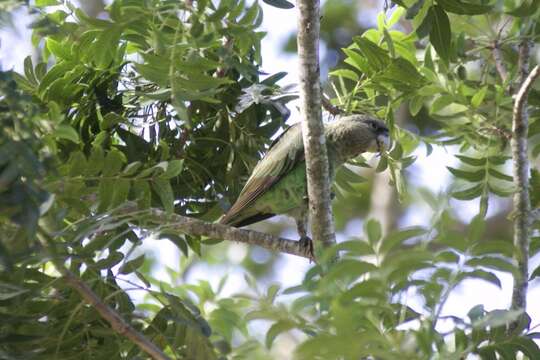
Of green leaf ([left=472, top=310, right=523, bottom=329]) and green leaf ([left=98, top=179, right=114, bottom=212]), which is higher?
green leaf ([left=98, top=179, right=114, bottom=212])

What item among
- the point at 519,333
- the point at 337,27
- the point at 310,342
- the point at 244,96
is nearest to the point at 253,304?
the point at 310,342

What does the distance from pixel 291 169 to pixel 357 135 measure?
0.48 meters

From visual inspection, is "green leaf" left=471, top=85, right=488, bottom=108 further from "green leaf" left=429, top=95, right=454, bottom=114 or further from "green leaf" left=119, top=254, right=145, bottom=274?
"green leaf" left=119, top=254, right=145, bottom=274

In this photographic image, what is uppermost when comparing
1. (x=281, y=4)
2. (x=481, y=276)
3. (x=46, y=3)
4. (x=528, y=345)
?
(x=46, y=3)

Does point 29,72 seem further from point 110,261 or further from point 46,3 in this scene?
point 110,261

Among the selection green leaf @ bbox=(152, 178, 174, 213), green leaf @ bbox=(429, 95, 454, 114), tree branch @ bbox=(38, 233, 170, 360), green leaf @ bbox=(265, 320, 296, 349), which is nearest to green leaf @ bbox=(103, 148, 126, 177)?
green leaf @ bbox=(152, 178, 174, 213)

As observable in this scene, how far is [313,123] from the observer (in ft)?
11.7

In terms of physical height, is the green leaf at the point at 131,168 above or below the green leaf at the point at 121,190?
above

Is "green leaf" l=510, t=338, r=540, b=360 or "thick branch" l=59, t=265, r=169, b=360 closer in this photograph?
"thick branch" l=59, t=265, r=169, b=360

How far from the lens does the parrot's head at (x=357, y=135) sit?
193 inches

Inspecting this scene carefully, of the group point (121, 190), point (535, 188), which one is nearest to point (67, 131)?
point (121, 190)

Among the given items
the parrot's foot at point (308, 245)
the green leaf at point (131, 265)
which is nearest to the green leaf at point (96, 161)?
the green leaf at point (131, 265)

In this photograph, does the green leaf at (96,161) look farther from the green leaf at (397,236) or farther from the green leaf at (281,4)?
the green leaf at (397,236)

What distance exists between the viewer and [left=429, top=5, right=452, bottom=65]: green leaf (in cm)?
354
